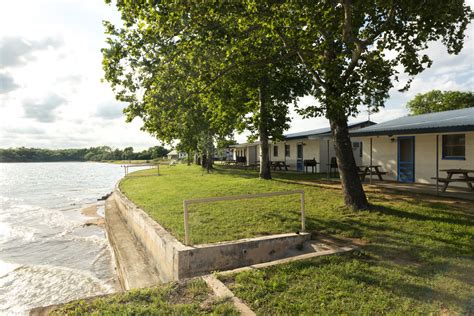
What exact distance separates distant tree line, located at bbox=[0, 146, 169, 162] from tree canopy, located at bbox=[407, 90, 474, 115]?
90330 millimetres

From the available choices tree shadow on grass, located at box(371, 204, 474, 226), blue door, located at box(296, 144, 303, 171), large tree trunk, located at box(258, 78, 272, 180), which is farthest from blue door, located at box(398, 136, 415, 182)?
blue door, located at box(296, 144, 303, 171)

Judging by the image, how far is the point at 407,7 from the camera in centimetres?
762

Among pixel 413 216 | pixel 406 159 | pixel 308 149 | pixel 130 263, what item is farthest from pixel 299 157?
pixel 130 263

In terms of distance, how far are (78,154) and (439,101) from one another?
158 m

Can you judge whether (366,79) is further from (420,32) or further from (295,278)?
(295,278)

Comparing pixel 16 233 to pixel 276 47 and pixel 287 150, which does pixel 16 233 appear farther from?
pixel 287 150

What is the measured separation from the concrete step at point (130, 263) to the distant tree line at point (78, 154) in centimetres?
10596

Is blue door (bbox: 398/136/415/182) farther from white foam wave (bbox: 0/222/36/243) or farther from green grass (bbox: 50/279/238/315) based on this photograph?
white foam wave (bbox: 0/222/36/243)

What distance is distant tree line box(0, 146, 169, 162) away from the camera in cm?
11979

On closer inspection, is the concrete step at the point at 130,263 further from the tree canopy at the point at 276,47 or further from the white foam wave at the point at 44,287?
the tree canopy at the point at 276,47

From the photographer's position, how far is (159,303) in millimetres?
4004

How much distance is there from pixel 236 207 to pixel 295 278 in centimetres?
571

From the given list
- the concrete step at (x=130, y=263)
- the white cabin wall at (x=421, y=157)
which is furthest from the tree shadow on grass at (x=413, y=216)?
the concrete step at (x=130, y=263)

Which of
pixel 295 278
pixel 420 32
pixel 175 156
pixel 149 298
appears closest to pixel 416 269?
pixel 295 278
